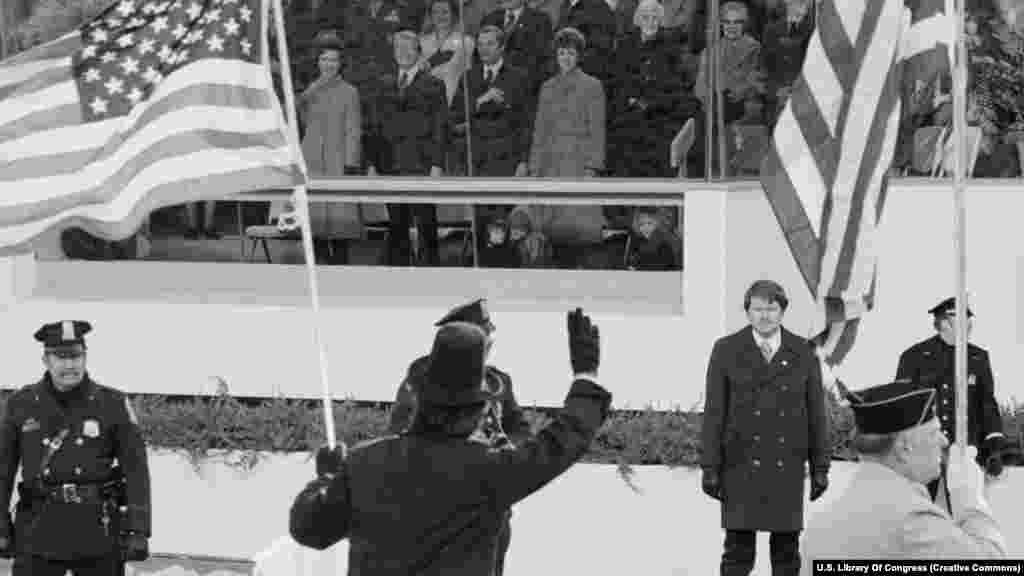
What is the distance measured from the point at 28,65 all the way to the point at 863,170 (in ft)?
14.0

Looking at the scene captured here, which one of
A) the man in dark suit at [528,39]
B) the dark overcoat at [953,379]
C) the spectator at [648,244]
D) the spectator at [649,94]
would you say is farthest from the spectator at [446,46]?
the dark overcoat at [953,379]

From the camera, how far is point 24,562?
11195 mm

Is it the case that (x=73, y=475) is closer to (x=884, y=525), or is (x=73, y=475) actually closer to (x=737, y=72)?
(x=884, y=525)

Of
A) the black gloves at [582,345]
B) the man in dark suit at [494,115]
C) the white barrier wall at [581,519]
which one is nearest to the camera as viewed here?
the black gloves at [582,345]

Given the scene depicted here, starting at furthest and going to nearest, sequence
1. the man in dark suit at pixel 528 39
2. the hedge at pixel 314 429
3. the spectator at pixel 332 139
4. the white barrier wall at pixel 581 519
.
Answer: the spectator at pixel 332 139
the man in dark suit at pixel 528 39
the hedge at pixel 314 429
the white barrier wall at pixel 581 519

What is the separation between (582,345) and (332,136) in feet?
28.6

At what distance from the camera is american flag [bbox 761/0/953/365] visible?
11.6m

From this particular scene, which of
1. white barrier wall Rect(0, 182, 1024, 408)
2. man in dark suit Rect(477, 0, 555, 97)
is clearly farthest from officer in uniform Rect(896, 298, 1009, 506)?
man in dark suit Rect(477, 0, 555, 97)

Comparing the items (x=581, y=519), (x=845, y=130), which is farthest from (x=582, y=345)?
(x=581, y=519)

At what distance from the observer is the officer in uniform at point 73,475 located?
436 inches

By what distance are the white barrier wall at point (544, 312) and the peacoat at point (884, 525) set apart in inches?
299

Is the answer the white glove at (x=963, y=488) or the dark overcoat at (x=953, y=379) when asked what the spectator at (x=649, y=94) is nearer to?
the dark overcoat at (x=953, y=379)

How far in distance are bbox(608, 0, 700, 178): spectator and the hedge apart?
68.1 inches

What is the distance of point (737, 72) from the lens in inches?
583
